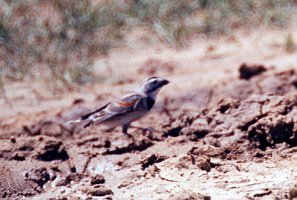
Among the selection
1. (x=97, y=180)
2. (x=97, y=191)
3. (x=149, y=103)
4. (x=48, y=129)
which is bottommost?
(x=97, y=191)

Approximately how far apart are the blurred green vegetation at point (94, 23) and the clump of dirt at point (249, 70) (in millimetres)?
1999

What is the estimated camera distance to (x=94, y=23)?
466 inches

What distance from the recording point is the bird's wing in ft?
29.0

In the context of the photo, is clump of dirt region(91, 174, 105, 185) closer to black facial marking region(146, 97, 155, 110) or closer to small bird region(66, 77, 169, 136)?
small bird region(66, 77, 169, 136)

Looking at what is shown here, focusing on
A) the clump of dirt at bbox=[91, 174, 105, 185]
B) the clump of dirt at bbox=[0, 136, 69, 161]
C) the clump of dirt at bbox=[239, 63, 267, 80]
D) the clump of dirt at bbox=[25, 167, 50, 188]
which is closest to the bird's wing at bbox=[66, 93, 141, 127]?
the clump of dirt at bbox=[0, 136, 69, 161]

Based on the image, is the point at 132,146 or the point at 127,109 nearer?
the point at 132,146

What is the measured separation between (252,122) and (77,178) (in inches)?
67.8

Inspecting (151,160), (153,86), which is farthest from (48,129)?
(151,160)

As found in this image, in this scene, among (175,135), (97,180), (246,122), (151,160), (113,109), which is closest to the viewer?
(97,180)

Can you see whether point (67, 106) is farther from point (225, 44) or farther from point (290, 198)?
point (290, 198)

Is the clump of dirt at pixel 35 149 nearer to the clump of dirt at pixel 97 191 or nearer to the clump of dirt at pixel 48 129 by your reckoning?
the clump of dirt at pixel 48 129

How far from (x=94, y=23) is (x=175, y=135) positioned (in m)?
3.66

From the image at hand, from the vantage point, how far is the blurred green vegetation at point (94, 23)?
11.2 meters

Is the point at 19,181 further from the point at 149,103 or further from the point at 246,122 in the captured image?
the point at 246,122
